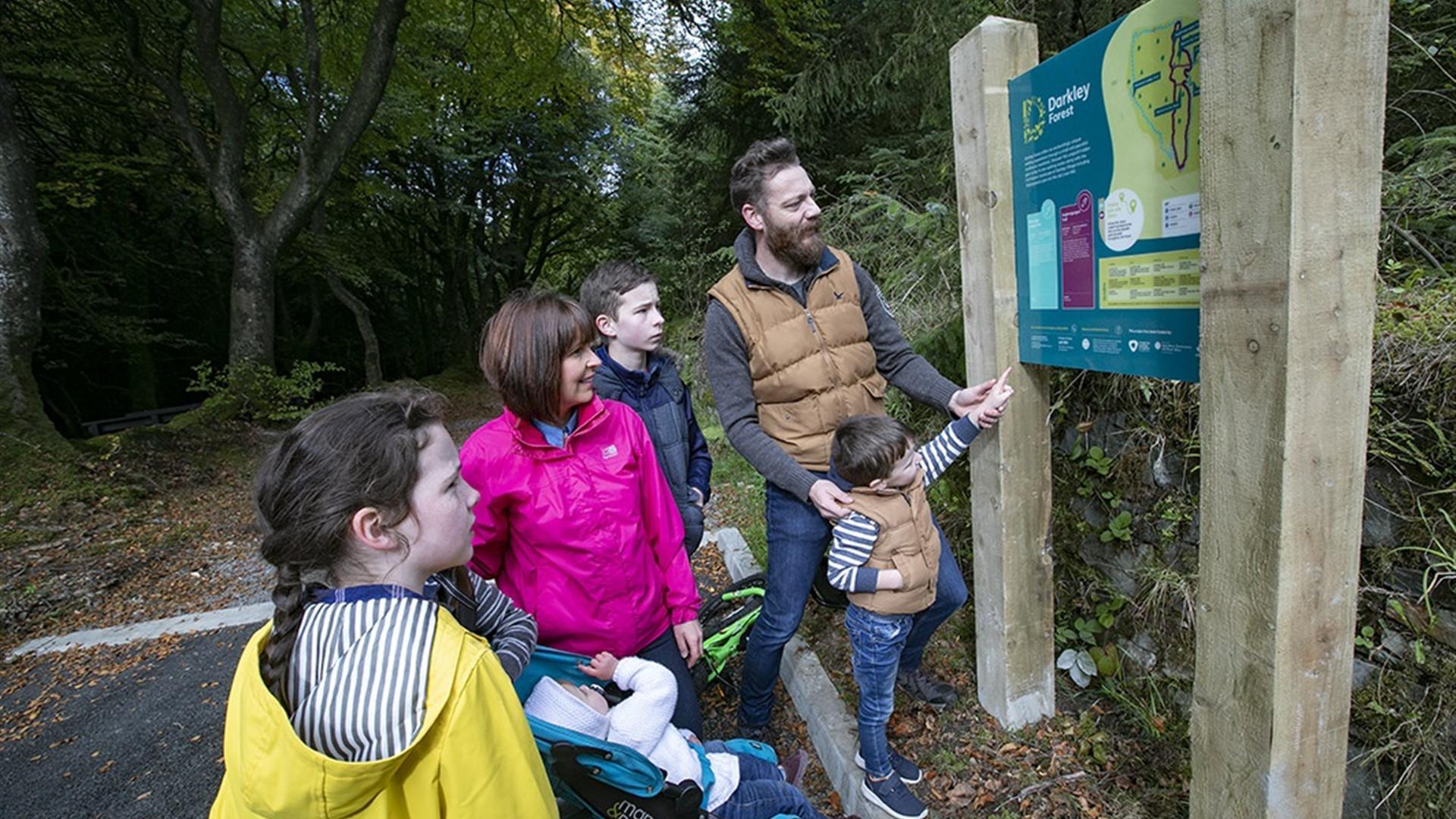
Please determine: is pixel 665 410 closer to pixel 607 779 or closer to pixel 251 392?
pixel 607 779

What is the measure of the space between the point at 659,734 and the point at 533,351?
1160 millimetres

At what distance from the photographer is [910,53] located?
19.3 ft

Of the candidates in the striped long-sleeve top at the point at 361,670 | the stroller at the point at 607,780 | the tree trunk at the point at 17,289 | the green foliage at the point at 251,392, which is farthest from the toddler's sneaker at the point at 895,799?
the green foliage at the point at 251,392

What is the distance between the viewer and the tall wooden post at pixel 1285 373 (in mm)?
1287

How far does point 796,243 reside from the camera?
2420 millimetres

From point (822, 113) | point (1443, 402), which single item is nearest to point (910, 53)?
point (822, 113)

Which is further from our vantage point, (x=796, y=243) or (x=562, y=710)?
(x=796, y=243)

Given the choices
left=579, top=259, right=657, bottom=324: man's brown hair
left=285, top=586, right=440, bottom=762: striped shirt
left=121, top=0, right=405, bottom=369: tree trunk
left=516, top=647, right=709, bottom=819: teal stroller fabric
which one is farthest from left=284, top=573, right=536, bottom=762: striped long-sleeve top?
left=121, top=0, right=405, bottom=369: tree trunk

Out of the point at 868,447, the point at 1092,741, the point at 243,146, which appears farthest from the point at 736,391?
the point at 243,146

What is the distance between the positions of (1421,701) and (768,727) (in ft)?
7.03

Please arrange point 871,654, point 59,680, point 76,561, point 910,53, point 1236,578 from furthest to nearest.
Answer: point 910,53 < point 76,561 < point 59,680 < point 871,654 < point 1236,578

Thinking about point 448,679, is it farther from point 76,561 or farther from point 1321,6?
point 76,561

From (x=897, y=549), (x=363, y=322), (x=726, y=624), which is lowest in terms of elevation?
(x=726, y=624)

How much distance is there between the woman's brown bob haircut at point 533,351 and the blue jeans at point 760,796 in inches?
46.8
